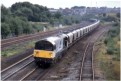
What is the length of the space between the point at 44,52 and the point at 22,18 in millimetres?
44496

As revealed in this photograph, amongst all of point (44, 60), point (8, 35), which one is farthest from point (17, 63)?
point (8, 35)

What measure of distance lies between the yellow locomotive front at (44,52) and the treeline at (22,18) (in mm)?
24441

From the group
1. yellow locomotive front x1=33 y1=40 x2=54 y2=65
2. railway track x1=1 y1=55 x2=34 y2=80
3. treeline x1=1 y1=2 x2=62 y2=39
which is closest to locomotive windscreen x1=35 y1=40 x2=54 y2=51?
yellow locomotive front x1=33 y1=40 x2=54 y2=65

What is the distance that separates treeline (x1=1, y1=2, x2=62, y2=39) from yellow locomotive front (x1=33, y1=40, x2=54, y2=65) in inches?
962

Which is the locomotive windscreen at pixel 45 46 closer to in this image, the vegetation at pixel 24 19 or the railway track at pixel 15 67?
the railway track at pixel 15 67

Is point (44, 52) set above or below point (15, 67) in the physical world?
above

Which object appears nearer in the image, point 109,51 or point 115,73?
point 115,73

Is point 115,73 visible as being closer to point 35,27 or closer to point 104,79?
point 104,79

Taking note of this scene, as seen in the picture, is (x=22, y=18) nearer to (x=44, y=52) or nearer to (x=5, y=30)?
(x=5, y=30)

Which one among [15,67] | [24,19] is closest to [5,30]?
[24,19]

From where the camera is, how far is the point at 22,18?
69375 millimetres

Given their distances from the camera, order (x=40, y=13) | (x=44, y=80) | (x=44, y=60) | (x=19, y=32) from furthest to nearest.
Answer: (x=40, y=13) < (x=19, y=32) < (x=44, y=60) < (x=44, y=80)

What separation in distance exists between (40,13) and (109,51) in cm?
6178

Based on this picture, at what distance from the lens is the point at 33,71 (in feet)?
80.0
